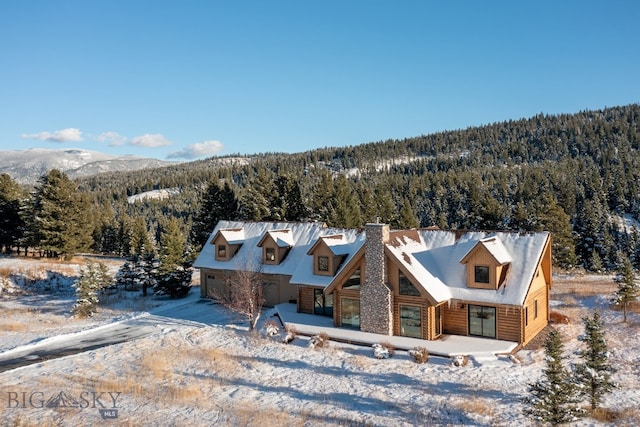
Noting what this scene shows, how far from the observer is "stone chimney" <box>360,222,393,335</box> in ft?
76.2

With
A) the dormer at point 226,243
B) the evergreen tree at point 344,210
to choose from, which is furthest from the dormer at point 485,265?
the evergreen tree at point 344,210

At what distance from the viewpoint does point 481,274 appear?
74.4 ft

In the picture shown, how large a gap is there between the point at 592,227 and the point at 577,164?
97288 millimetres

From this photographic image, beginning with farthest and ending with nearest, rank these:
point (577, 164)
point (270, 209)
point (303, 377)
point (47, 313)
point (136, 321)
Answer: point (577, 164) < point (270, 209) < point (47, 313) < point (136, 321) < point (303, 377)

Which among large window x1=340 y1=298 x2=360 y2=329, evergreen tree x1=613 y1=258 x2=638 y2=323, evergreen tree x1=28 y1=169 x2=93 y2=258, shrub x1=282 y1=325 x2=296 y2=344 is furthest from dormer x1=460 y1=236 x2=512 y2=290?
evergreen tree x1=28 y1=169 x2=93 y2=258

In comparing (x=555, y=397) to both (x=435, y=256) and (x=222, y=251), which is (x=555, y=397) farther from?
(x=222, y=251)

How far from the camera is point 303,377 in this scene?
1838 cm


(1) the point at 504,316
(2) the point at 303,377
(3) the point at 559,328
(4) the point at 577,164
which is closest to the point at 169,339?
(2) the point at 303,377

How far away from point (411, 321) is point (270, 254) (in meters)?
11.4

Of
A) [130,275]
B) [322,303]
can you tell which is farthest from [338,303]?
[130,275]

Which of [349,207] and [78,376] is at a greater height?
[349,207]

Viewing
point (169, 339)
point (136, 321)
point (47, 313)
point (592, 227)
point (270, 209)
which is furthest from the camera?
point (592, 227)

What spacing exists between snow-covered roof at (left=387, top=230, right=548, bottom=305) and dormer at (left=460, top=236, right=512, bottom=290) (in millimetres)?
109

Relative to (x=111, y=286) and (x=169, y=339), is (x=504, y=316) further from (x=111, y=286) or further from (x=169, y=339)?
(x=111, y=286)
